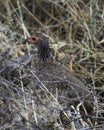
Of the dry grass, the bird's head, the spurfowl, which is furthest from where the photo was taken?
the bird's head

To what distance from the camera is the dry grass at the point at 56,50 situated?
15.4 ft

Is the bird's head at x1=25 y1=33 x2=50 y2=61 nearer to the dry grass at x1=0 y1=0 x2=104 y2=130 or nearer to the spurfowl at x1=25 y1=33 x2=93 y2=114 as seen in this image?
the spurfowl at x1=25 y1=33 x2=93 y2=114

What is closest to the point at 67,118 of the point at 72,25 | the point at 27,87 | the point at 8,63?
the point at 27,87

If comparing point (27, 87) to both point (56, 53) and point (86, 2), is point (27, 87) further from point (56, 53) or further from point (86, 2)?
point (86, 2)

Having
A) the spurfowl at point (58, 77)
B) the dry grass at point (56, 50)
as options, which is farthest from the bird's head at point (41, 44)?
the dry grass at point (56, 50)

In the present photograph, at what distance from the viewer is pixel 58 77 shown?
5.12m

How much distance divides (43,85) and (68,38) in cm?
169

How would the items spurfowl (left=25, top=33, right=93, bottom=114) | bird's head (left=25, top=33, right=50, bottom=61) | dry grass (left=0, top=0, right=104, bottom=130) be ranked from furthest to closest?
1. bird's head (left=25, top=33, right=50, bottom=61)
2. spurfowl (left=25, top=33, right=93, bottom=114)
3. dry grass (left=0, top=0, right=104, bottom=130)

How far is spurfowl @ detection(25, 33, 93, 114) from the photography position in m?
4.95

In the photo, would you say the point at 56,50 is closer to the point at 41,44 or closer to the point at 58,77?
the point at 41,44

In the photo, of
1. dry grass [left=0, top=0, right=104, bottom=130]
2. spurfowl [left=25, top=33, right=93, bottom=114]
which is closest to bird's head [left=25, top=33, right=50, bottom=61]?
spurfowl [left=25, top=33, right=93, bottom=114]

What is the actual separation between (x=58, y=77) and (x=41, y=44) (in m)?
0.71

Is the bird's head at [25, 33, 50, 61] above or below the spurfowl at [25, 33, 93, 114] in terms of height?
above

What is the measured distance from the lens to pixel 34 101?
15.5 feet
